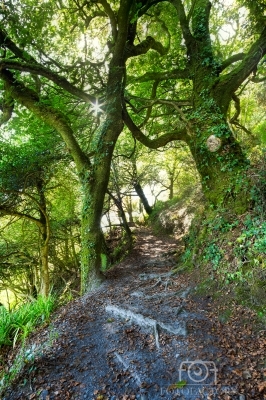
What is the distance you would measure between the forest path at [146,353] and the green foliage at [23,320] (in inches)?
10.8

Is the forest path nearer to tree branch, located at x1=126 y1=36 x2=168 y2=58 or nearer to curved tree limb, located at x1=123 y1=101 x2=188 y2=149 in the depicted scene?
curved tree limb, located at x1=123 y1=101 x2=188 y2=149

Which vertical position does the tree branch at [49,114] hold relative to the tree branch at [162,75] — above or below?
below

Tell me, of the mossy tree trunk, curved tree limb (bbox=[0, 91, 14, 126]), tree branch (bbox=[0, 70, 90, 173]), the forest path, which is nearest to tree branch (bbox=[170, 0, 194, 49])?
the mossy tree trunk

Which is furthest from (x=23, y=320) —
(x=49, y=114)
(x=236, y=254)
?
(x=49, y=114)

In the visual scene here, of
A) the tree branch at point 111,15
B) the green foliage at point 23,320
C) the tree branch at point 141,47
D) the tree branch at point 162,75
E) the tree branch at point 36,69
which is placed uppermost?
the tree branch at point 111,15

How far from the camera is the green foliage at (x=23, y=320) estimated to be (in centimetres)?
404

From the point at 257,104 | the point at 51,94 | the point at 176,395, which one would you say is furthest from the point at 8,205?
the point at 257,104

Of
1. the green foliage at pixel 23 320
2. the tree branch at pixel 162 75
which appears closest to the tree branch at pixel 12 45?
the tree branch at pixel 162 75

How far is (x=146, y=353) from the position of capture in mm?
3166

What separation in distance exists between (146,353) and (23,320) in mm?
2589

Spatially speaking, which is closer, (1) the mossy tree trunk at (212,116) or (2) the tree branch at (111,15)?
(1) the mossy tree trunk at (212,116)

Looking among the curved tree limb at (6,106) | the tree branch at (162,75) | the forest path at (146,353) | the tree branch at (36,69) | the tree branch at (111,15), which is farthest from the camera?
the tree branch at (162,75)

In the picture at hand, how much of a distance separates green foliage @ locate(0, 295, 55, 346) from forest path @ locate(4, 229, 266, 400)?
0.90ft

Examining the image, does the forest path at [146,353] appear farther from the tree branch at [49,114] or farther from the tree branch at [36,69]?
the tree branch at [36,69]
